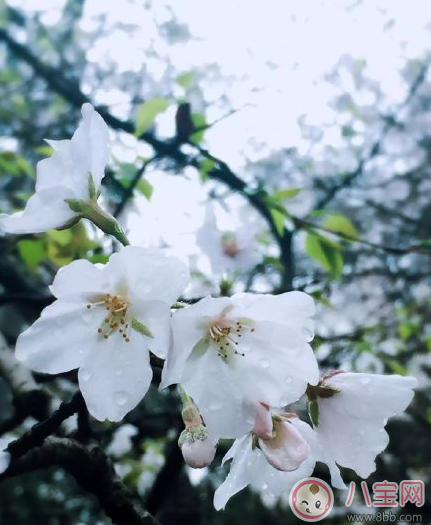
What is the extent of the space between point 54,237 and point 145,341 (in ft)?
3.16

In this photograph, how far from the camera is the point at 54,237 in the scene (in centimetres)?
172

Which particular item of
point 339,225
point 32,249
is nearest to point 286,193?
point 339,225

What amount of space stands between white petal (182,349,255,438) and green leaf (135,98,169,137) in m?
1.04

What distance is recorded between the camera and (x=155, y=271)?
2.65 ft

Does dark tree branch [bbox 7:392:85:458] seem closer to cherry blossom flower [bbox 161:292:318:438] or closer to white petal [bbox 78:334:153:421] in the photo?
white petal [bbox 78:334:153:421]

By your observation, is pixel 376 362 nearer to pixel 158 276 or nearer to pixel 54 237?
pixel 54 237

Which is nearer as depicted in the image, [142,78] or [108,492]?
[108,492]

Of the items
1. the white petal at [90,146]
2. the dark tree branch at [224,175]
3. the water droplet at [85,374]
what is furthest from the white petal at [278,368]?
the dark tree branch at [224,175]

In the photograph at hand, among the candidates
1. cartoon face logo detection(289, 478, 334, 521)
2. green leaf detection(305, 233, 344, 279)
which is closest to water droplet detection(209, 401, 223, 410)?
cartoon face logo detection(289, 478, 334, 521)

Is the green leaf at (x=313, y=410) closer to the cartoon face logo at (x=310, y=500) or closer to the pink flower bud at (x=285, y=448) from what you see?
the pink flower bud at (x=285, y=448)

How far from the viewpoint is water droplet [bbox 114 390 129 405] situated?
822 mm

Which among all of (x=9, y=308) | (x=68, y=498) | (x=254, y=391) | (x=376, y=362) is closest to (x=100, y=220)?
(x=254, y=391)

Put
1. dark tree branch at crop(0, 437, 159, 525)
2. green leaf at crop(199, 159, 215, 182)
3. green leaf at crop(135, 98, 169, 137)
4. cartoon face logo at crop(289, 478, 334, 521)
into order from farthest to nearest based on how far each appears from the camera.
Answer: green leaf at crop(199, 159, 215, 182) < green leaf at crop(135, 98, 169, 137) < cartoon face logo at crop(289, 478, 334, 521) < dark tree branch at crop(0, 437, 159, 525)

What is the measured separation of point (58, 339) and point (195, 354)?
0.20m
